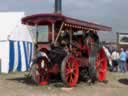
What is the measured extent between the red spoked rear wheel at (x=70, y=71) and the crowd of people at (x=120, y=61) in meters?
12.2

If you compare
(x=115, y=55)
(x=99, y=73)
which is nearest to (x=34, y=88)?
(x=99, y=73)

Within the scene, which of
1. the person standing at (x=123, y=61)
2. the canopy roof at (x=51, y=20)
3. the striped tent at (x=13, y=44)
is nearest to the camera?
the canopy roof at (x=51, y=20)

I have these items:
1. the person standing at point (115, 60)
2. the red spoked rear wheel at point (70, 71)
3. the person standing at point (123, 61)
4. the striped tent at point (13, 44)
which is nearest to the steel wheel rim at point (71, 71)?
the red spoked rear wheel at point (70, 71)

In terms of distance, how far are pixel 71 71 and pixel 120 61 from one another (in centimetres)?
1301

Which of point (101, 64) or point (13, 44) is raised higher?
point (13, 44)

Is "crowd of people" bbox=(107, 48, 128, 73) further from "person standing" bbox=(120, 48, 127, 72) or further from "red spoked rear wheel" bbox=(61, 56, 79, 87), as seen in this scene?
"red spoked rear wheel" bbox=(61, 56, 79, 87)

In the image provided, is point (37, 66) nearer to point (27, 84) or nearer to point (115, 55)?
point (27, 84)

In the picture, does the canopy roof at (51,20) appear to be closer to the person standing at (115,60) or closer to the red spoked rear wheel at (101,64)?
the red spoked rear wheel at (101,64)

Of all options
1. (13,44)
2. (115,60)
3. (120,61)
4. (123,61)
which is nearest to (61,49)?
(13,44)

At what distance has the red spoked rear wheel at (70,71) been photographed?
18.5 m

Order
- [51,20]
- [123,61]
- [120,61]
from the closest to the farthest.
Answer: [51,20] → [123,61] → [120,61]

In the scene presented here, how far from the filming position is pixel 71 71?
19062 millimetres

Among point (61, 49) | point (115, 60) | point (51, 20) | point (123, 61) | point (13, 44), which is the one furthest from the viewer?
point (115, 60)

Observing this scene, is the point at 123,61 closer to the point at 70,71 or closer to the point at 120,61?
the point at 120,61
